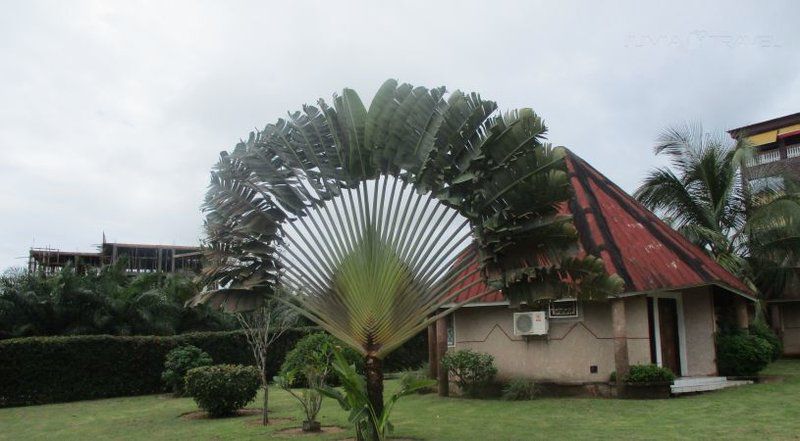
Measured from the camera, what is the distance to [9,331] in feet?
74.1

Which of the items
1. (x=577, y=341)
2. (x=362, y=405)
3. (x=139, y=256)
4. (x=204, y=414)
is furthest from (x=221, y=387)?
(x=139, y=256)

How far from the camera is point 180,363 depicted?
19875 millimetres

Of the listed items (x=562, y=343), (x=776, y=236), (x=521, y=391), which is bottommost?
(x=521, y=391)

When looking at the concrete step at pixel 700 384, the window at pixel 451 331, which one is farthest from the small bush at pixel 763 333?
the window at pixel 451 331

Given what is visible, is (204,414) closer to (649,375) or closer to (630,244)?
(649,375)

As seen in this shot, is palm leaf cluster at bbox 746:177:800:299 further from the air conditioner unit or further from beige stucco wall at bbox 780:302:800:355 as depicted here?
the air conditioner unit

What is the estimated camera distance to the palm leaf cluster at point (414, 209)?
369 inches

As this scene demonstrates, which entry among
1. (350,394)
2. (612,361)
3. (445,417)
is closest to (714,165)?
(612,361)

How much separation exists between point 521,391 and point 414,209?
7.60 meters

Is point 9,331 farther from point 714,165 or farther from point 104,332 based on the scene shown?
point 714,165

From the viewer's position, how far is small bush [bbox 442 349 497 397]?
16.1 m

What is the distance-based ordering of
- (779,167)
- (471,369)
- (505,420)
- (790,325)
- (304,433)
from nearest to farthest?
(304,433) → (505,420) → (471,369) → (779,167) → (790,325)

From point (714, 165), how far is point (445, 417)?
13.7 m

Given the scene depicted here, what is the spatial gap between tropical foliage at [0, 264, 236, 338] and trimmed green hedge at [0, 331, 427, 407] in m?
2.40
